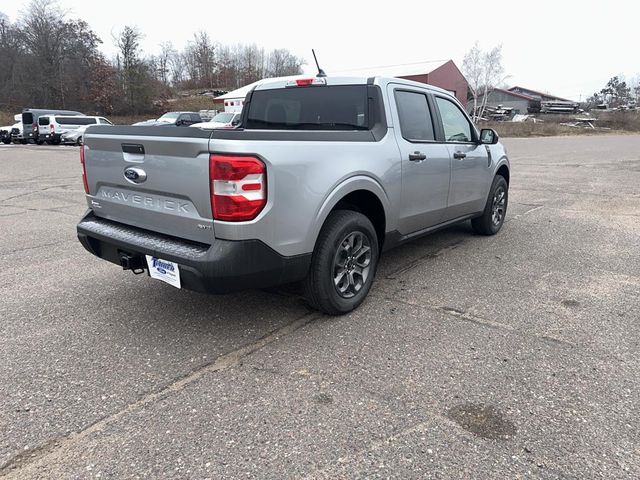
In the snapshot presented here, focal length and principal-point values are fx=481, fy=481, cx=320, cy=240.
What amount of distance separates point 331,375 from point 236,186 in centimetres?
128

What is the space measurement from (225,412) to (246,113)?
3320 mm

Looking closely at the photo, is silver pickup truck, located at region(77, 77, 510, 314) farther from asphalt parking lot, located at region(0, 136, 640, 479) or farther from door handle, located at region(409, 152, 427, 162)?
asphalt parking lot, located at region(0, 136, 640, 479)

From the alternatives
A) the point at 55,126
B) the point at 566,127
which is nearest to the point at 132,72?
the point at 55,126

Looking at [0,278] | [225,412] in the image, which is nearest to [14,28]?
[0,278]

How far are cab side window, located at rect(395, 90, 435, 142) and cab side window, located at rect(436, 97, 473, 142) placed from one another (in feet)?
1.08

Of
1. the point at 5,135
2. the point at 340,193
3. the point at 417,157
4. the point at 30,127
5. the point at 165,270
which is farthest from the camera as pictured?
the point at 5,135

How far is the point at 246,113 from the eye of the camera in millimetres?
5016

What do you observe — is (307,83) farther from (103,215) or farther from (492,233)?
(492,233)

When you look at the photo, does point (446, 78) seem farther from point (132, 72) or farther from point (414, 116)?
point (414, 116)

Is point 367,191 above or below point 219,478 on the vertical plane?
above

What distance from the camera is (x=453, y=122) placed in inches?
207

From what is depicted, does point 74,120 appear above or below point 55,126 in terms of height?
above

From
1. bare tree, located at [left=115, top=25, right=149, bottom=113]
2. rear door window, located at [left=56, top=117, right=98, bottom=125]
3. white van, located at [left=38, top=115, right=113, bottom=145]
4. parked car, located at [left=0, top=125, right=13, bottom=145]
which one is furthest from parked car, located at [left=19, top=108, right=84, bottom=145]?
bare tree, located at [left=115, top=25, right=149, bottom=113]

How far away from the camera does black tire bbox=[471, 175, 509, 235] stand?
6129 mm
